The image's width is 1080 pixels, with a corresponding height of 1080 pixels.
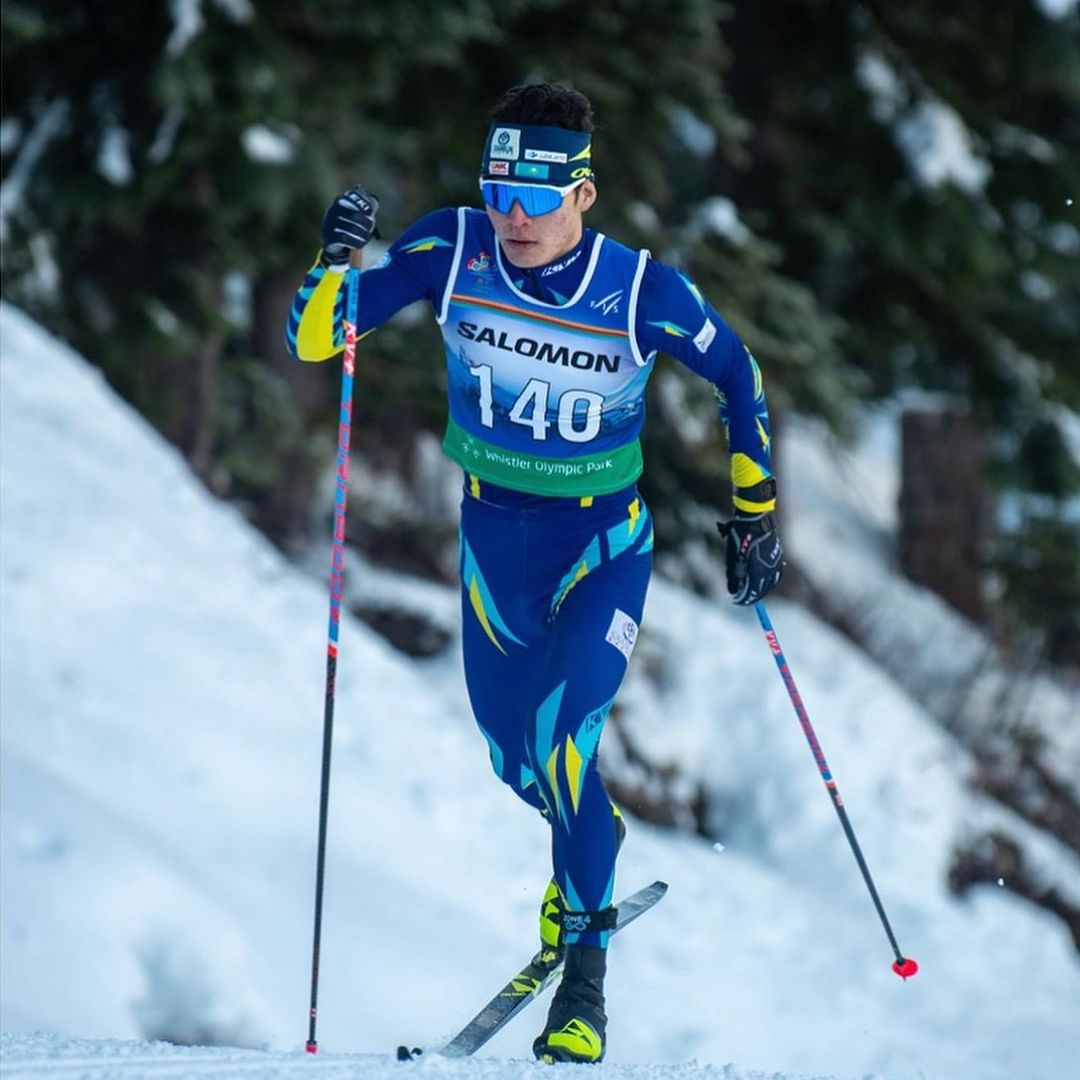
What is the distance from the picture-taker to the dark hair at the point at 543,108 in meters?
4.68

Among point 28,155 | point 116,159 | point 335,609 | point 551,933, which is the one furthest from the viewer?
point 28,155

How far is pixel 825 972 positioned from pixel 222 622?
11.8 ft

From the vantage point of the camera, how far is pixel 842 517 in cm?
1834

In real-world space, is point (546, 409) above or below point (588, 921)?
above

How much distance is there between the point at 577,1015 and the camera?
486cm

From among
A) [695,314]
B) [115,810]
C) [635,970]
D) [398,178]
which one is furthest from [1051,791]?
[695,314]

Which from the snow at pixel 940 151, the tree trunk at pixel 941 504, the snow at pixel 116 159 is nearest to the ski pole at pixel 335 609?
the snow at pixel 116 159

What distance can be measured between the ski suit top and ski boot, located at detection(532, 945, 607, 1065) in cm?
133

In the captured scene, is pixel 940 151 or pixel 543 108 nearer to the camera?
pixel 543 108

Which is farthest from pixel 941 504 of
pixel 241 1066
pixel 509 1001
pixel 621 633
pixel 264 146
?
pixel 241 1066

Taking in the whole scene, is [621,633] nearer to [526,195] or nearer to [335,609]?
[335,609]

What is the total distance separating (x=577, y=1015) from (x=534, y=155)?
2.37m

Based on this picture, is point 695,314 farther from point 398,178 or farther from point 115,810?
point 398,178

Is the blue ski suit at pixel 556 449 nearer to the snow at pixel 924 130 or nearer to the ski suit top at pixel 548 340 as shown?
the ski suit top at pixel 548 340
